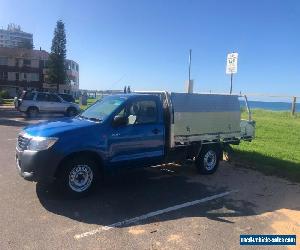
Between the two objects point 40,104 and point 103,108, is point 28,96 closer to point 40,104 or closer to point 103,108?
point 40,104

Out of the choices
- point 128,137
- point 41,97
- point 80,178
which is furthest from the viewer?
point 41,97

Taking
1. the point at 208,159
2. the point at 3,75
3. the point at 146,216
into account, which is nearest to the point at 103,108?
the point at 146,216

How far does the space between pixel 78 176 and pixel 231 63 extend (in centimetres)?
709

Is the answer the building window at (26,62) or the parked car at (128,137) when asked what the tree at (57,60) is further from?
the parked car at (128,137)

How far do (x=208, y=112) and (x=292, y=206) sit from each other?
2.88 m

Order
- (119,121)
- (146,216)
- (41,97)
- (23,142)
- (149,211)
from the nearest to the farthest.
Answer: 1. (146,216)
2. (149,211)
3. (23,142)
4. (119,121)
5. (41,97)

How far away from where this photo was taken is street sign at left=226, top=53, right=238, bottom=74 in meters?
12.0

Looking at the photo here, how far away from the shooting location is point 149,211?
638cm

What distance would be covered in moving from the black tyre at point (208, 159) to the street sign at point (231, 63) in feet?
12.0

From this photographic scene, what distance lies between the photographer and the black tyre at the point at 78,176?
22.0 feet

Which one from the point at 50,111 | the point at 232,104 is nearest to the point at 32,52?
the point at 50,111

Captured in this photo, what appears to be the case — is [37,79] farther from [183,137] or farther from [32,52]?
[183,137]

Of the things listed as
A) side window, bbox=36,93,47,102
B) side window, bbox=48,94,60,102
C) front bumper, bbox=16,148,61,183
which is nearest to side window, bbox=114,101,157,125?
front bumper, bbox=16,148,61,183

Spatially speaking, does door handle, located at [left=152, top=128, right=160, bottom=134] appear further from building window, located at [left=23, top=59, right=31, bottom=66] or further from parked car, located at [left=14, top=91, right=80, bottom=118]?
building window, located at [left=23, top=59, right=31, bottom=66]
